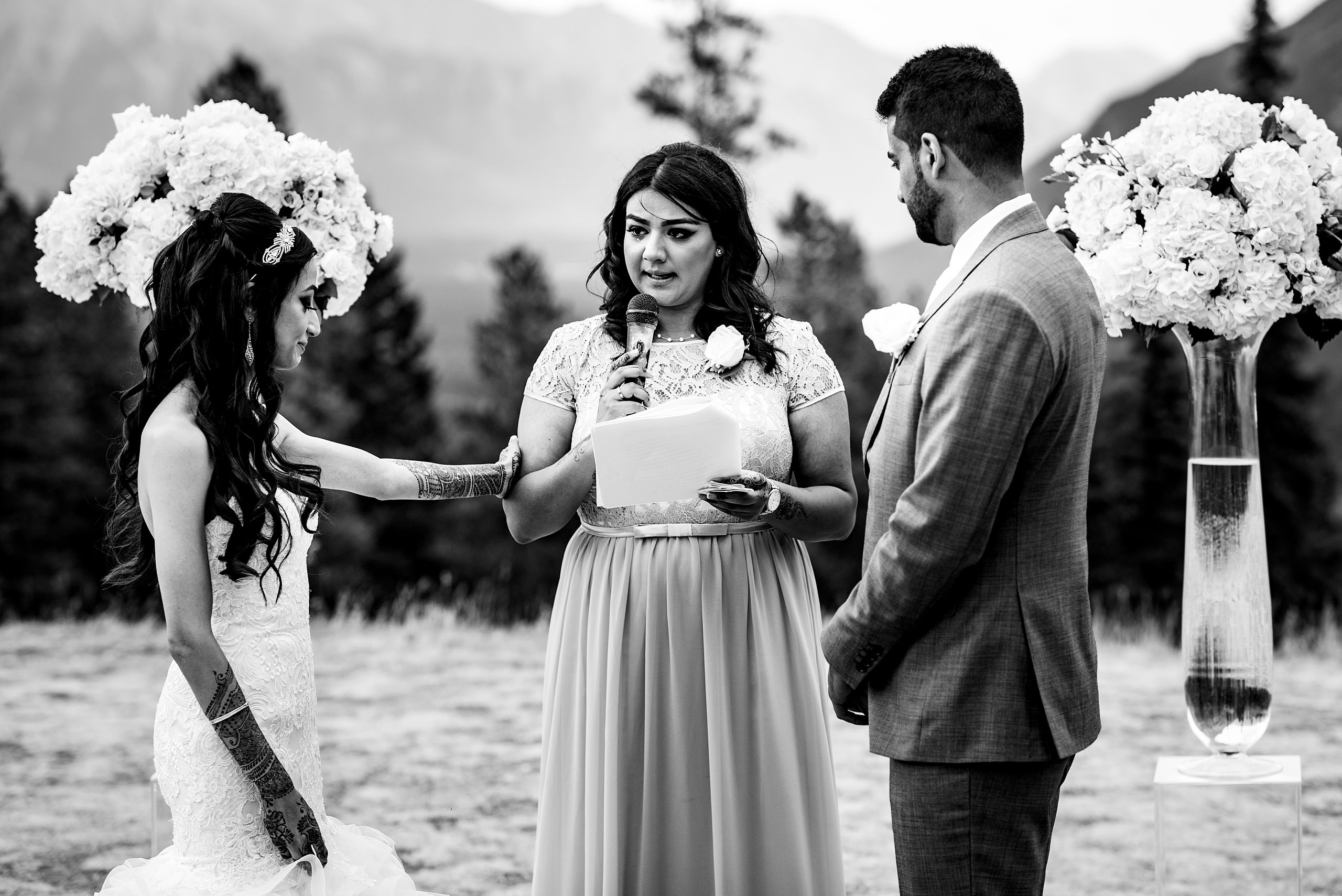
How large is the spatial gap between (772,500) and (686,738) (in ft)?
1.93

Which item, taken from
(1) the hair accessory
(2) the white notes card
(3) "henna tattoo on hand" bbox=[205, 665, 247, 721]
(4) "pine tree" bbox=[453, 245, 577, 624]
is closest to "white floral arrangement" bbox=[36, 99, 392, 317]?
(1) the hair accessory

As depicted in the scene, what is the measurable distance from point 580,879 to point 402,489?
98 centimetres

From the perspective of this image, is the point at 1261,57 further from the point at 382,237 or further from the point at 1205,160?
the point at 382,237

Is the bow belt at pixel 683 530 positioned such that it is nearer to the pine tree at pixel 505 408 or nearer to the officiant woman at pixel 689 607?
the officiant woman at pixel 689 607

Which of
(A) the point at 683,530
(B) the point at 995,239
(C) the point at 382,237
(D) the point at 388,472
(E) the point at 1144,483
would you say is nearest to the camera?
(B) the point at 995,239

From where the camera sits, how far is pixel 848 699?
2305mm

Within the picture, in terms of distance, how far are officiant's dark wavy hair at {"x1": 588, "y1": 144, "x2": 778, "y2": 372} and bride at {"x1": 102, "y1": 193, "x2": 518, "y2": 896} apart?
2.59 ft

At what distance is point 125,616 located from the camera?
928cm

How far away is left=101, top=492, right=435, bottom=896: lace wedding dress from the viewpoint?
2344 millimetres

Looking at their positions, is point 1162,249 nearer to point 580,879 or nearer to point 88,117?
point 580,879

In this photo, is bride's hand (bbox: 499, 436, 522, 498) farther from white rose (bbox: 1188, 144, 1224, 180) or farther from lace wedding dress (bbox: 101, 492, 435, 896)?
white rose (bbox: 1188, 144, 1224, 180)

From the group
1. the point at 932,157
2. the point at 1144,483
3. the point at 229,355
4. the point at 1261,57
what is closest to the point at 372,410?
the point at 1144,483

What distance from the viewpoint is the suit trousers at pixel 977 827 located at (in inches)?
83.7

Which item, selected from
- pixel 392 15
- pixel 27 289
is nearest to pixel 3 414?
pixel 27 289
